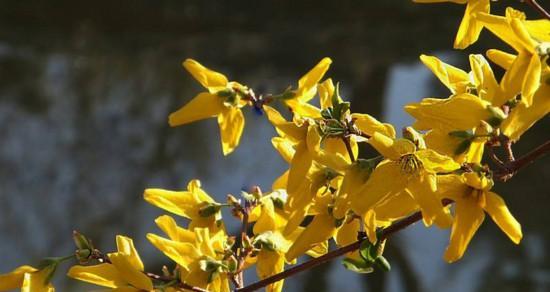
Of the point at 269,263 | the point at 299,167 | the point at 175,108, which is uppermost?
the point at 299,167

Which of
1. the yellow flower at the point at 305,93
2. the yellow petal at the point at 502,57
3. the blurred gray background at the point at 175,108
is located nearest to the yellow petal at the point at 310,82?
the yellow flower at the point at 305,93

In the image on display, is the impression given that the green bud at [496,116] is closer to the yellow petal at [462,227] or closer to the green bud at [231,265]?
the yellow petal at [462,227]

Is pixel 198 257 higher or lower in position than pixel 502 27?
lower

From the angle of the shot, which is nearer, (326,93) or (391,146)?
(391,146)

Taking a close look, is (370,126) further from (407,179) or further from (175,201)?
(175,201)

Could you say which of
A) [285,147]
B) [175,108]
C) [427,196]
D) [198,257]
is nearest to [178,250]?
[198,257]

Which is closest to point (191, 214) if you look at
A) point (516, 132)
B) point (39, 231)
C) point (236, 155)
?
point (516, 132)

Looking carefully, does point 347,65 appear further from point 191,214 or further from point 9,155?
point 191,214
